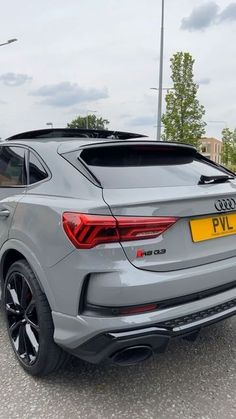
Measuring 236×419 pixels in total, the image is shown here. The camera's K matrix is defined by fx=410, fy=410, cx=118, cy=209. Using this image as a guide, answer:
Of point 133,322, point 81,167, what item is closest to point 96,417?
point 133,322

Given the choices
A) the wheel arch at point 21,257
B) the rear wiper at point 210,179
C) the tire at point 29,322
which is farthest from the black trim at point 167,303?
the rear wiper at point 210,179

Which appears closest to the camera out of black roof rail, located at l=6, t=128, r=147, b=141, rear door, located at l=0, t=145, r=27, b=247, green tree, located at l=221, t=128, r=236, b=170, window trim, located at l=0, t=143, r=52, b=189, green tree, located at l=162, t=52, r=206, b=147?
window trim, located at l=0, t=143, r=52, b=189

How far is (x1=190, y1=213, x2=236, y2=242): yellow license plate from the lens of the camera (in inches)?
94.3

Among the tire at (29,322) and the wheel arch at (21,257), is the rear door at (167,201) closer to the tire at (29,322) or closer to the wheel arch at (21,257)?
the wheel arch at (21,257)

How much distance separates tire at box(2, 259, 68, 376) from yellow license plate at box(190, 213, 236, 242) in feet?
3.26

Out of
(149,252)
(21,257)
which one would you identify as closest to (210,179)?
(149,252)

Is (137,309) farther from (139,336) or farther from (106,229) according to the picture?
(106,229)

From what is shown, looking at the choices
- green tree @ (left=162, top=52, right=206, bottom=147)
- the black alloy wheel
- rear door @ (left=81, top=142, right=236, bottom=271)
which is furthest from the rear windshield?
green tree @ (left=162, top=52, right=206, bottom=147)

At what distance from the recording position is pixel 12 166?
3.21 m

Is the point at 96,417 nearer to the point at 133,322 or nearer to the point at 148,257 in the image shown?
the point at 133,322

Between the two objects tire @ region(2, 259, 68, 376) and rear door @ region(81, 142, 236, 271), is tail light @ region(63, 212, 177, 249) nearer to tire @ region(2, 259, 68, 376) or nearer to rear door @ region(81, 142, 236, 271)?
rear door @ region(81, 142, 236, 271)

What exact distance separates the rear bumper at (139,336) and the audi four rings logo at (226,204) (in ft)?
1.93

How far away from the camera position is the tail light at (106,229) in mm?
2139

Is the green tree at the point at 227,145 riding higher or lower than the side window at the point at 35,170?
lower
